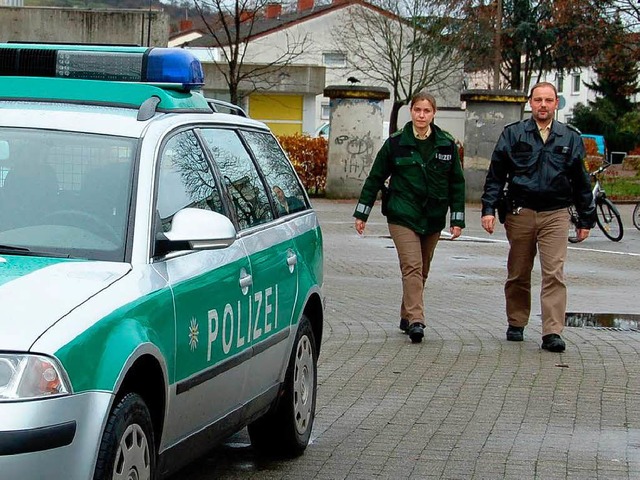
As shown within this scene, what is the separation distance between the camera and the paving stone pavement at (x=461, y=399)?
6457 millimetres

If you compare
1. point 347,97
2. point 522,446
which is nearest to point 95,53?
point 522,446

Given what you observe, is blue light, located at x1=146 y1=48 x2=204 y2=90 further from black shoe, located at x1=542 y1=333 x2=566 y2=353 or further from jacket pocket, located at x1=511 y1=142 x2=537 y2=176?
black shoe, located at x1=542 y1=333 x2=566 y2=353

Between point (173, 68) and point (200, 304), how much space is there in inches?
49.3

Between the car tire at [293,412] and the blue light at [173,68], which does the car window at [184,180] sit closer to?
the blue light at [173,68]

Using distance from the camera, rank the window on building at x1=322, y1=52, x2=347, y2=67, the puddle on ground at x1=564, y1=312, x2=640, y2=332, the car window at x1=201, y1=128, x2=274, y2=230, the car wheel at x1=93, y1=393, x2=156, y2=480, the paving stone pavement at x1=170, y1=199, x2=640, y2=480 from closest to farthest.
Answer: the car wheel at x1=93, y1=393, x2=156, y2=480, the car window at x1=201, y1=128, x2=274, y2=230, the paving stone pavement at x1=170, y1=199, x2=640, y2=480, the puddle on ground at x1=564, y1=312, x2=640, y2=332, the window on building at x1=322, y1=52, x2=347, y2=67

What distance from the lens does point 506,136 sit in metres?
10.0

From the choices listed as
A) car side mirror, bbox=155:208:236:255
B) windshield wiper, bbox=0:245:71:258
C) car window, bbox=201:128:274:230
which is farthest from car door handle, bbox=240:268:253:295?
windshield wiper, bbox=0:245:71:258

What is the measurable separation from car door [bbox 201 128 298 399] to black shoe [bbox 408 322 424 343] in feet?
12.7

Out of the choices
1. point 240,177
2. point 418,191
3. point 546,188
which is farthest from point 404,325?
point 240,177

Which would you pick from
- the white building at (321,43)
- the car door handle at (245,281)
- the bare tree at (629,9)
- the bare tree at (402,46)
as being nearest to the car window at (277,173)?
the car door handle at (245,281)

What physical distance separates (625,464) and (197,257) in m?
2.65

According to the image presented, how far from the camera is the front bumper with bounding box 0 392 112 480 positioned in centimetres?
378

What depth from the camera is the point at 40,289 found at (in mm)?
4180

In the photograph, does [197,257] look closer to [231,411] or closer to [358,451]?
[231,411]
